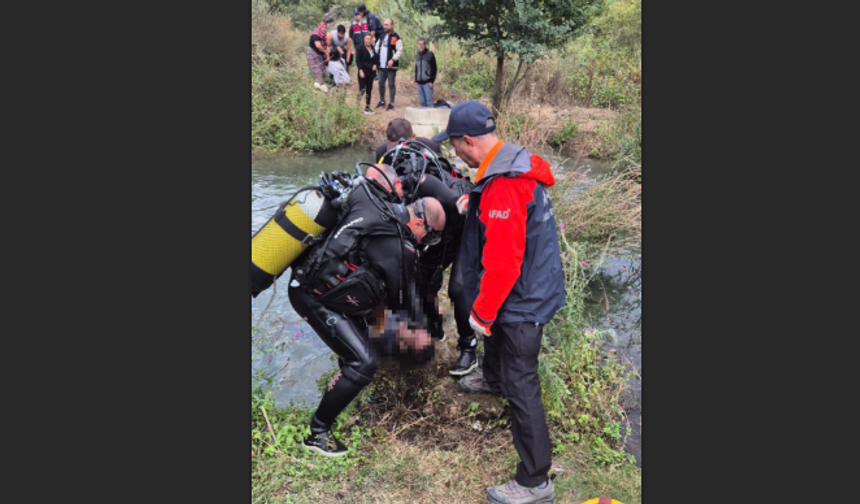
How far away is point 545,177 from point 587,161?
8.69 metres

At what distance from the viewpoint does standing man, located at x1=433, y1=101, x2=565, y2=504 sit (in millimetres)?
2828

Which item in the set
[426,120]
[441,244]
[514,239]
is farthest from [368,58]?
[514,239]

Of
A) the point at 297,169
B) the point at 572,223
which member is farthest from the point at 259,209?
the point at 572,223

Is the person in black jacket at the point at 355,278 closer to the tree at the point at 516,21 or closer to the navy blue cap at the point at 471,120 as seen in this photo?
the navy blue cap at the point at 471,120

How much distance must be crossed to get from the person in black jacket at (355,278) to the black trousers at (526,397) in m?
0.80

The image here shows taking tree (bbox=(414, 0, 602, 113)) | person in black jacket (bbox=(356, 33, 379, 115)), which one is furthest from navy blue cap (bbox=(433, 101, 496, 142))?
person in black jacket (bbox=(356, 33, 379, 115))

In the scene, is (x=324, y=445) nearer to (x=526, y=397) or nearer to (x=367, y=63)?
(x=526, y=397)

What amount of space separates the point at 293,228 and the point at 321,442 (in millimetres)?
1381

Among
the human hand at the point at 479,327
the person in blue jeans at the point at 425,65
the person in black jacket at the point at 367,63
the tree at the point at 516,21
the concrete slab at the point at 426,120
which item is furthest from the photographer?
the person in black jacket at the point at 367,63

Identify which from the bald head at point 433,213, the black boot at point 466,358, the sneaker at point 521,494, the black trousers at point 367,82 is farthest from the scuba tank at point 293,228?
the black trousers at point 367,82

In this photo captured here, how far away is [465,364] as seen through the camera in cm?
437

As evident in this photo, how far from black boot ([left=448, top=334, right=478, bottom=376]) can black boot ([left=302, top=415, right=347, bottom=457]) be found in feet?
3.73

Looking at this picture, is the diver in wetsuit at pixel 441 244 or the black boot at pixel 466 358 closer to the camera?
the diver in wetsuit at pixel 441 244

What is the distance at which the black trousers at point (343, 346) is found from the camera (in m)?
3.38
